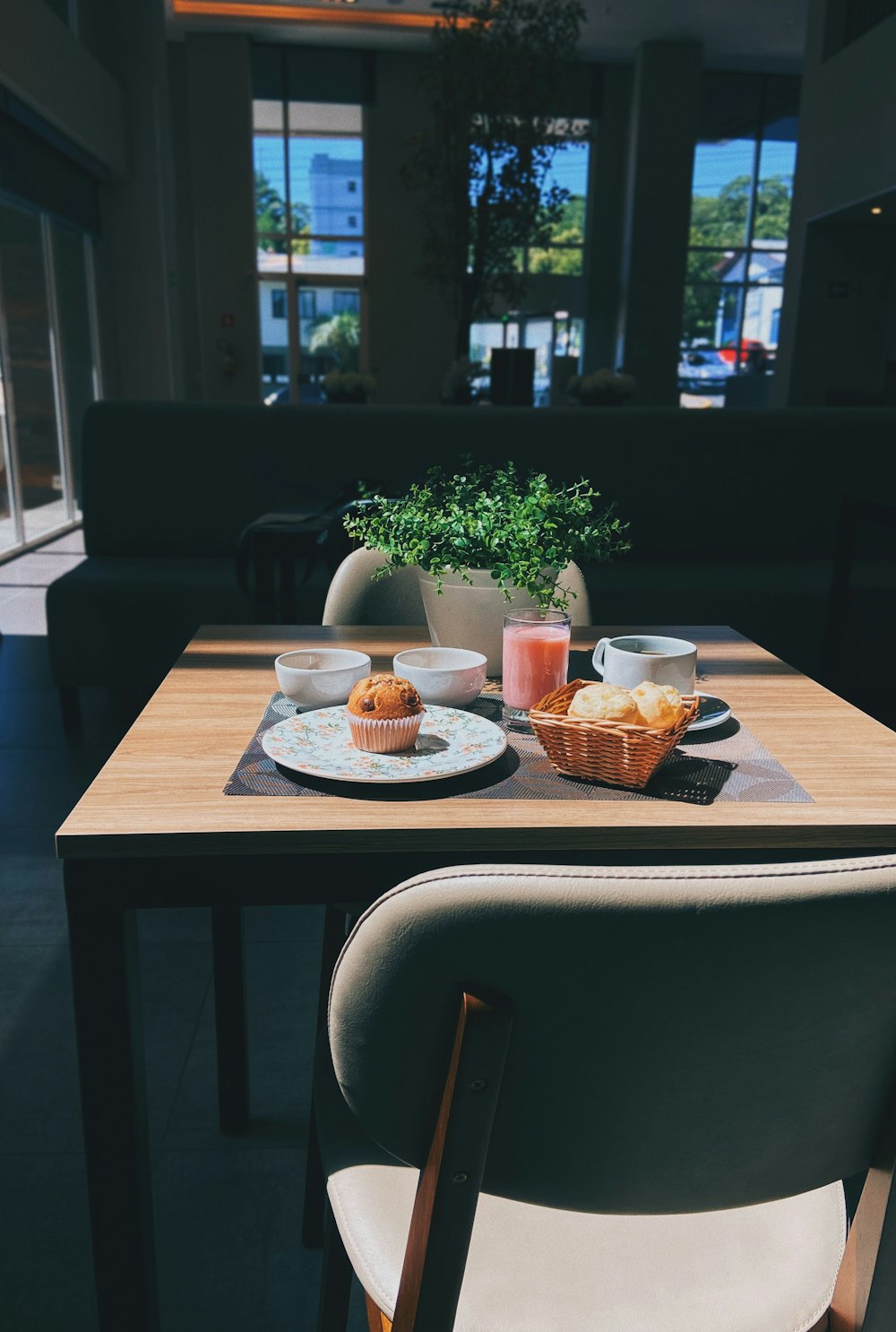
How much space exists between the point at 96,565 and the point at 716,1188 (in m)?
3.31

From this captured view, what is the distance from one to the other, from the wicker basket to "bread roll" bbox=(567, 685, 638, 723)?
0.6 inches

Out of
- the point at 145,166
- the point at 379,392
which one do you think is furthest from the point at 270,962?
the point at 379,392

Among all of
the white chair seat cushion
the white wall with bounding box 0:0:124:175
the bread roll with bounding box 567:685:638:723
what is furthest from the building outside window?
the white chair seat cushion

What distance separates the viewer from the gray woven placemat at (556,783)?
0.94m

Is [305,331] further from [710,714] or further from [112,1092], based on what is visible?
[112,1092]

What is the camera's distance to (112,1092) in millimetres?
895

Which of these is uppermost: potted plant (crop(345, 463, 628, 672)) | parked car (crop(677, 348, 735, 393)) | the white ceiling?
the white ceiling

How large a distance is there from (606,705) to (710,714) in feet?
0.78

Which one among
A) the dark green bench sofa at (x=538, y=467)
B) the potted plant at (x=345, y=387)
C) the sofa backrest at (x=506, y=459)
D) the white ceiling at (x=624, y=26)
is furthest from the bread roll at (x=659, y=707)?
the white ceiling at (x=624, y=26)

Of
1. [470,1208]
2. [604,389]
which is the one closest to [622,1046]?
[470,1208]

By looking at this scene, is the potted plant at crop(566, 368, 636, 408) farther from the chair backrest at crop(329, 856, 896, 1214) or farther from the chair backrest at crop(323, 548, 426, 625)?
the chair backrest at crop(329, 856, 896, 1214)

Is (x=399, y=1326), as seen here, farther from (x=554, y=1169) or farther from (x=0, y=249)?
(x=0, y=249)

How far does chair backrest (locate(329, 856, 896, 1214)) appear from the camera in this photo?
507mm

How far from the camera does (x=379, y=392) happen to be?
12.4m
